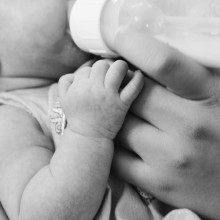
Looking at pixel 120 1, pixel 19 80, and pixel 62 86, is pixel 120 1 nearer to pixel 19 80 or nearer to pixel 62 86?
pixel 62 86

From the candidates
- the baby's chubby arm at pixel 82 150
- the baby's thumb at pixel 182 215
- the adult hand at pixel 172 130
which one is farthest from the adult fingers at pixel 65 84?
the baby's thumb at pixel 182 215

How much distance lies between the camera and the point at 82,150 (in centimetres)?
64

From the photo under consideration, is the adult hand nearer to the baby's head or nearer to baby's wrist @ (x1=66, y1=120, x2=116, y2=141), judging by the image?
baby's wrist @ (x1=66, y1=120, x2=116, y2=141)

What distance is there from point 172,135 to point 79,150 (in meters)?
0.14

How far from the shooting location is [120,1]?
0.60 meters

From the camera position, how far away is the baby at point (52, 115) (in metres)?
0.62

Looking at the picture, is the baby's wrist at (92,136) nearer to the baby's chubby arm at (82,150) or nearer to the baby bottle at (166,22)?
the baby's chubby arm at (82,150)

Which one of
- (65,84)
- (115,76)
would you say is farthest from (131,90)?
(65,84)

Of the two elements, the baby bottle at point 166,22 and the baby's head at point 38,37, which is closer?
the baby bottle at point 166,22

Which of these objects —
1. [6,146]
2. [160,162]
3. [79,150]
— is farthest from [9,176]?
[160,162]

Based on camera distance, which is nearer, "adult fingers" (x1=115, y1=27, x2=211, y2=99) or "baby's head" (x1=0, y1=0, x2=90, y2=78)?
"adult fingers" (x1=115, y1=27, x2=211, y2=99)

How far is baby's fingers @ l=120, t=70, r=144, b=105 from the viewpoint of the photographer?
60 cm

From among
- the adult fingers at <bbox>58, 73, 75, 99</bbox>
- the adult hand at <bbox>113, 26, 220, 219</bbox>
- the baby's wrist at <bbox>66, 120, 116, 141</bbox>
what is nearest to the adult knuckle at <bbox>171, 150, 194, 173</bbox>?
the adult hand at <bbox>113, 26, 220, 219</bbox>

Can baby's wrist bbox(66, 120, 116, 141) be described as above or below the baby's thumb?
above
